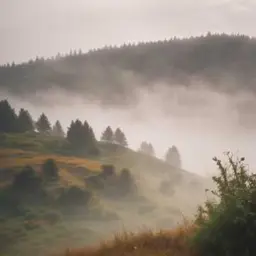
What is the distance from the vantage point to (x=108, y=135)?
973cm

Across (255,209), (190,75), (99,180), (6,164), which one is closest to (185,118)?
(190,75)

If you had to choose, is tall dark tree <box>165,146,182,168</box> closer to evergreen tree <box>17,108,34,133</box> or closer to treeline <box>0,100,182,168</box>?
treeline <box>0,100,182,168</box>

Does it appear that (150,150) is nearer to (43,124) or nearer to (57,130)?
(57,130)

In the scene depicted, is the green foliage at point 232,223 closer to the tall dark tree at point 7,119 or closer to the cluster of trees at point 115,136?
the cluster of trees at point 115,136

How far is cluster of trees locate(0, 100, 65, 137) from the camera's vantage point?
30.4ft

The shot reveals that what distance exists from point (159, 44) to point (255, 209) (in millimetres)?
6529

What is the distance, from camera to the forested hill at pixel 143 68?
10133 millimetres

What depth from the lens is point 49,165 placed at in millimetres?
8789

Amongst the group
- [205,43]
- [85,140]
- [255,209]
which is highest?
[205,43]

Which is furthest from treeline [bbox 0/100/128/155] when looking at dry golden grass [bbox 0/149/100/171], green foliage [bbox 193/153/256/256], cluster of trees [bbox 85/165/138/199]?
green foliage [bbox 193/153/256/256]

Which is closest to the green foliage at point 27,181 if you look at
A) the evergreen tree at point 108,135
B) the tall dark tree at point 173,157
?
the evergreen tree at point 108,135

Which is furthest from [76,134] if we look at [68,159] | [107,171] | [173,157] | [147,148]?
[173,157]

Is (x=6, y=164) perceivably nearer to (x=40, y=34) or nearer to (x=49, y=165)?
(x=49, y=165)

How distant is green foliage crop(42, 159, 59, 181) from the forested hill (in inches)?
76.6
